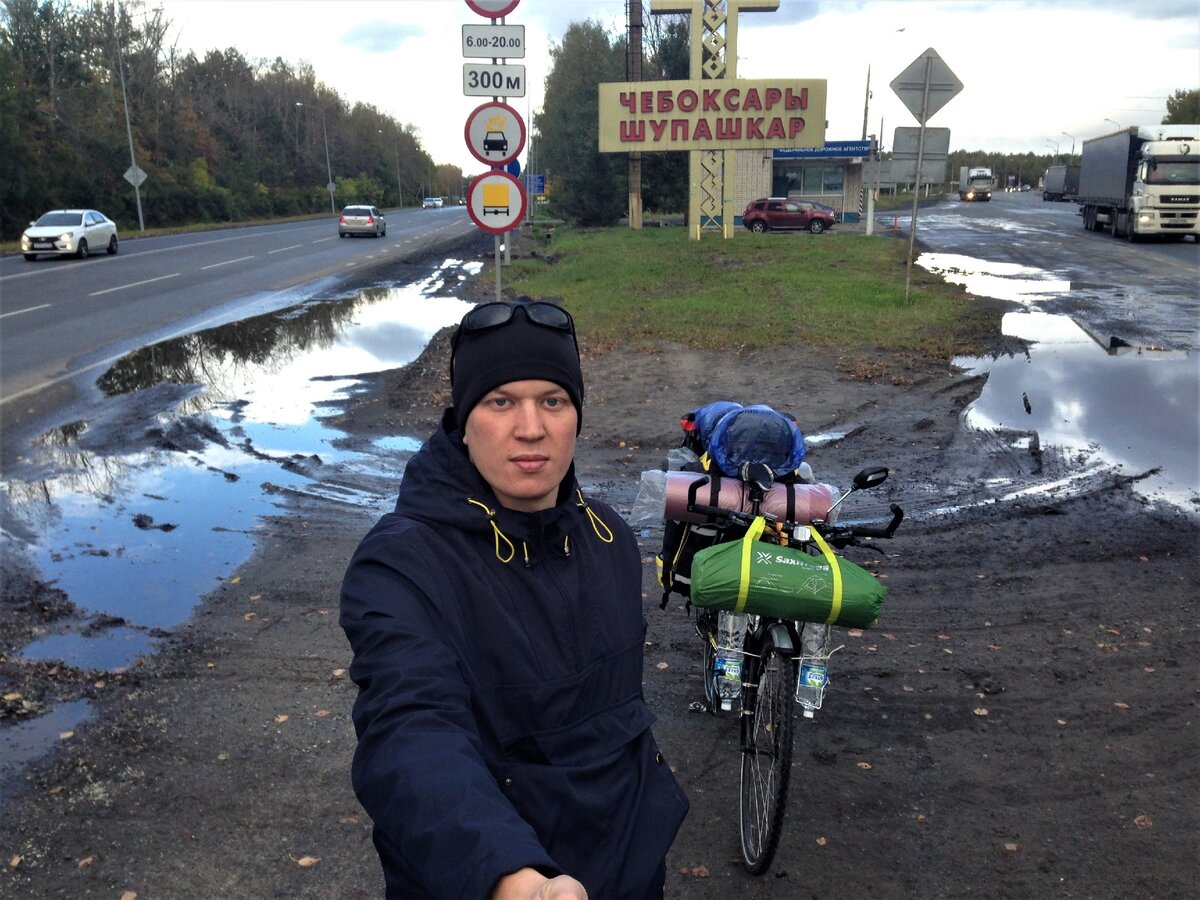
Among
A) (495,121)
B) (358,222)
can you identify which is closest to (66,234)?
(358,222)

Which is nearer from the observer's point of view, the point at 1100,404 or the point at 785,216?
the point at 1100,404

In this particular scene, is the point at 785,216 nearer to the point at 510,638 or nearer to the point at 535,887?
the point at 510,638

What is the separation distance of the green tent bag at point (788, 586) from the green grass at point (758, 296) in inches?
406

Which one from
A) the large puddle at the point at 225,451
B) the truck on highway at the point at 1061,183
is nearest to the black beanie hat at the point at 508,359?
the large puddle at the point at 225,451

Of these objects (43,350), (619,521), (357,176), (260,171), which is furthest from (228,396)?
(357,176)

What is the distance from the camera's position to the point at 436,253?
119 ft

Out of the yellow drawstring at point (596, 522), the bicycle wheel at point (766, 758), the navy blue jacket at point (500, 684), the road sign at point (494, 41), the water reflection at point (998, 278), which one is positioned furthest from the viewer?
the water reflection at point (998, 278)

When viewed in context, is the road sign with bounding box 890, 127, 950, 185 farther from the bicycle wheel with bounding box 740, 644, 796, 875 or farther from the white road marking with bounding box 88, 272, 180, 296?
the white road marking with bounding box 88, 272, 180, 296

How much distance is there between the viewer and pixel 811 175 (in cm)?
5178

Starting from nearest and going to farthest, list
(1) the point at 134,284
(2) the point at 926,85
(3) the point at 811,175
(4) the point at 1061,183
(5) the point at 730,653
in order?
Result: (5) the point at 730,653 → (2) the point at 926,85 → (1) the point at 134,284 → (3) the point at 811,175 → (4) the point at 1061,183

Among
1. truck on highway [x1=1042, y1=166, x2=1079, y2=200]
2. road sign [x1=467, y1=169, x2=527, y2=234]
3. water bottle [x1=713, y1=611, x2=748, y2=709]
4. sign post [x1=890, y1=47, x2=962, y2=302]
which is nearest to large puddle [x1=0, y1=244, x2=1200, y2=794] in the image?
road sign [x1=467, y1=169, x2=527, y2=234]

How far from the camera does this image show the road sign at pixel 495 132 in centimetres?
968

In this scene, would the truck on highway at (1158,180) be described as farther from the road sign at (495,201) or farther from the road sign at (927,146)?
the road sign at (495,201)

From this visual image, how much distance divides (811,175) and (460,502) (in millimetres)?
53164
